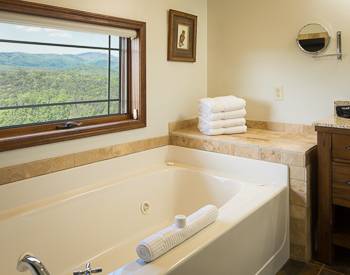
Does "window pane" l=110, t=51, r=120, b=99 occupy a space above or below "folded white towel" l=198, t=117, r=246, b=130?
above

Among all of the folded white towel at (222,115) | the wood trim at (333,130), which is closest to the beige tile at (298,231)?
the wood trim at (333,130)

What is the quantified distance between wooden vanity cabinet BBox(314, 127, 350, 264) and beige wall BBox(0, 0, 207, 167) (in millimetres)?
1189

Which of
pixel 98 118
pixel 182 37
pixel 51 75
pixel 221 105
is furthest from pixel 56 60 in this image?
pixel 221 105

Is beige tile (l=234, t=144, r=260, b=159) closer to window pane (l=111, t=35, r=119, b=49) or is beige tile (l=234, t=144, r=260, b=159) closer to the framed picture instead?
the framed picture

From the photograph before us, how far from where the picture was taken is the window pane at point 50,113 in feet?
6.63

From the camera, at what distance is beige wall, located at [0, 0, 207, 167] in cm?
212

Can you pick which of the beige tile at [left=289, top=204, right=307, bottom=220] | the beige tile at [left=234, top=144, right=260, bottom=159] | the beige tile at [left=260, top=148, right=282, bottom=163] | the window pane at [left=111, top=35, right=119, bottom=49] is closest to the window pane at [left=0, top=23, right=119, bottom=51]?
the window pane at [left=111, top=35, right=119, bottom=49]

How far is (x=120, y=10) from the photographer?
238cm

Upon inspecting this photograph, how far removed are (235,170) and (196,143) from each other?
383mm

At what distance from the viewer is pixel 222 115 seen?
8.92 feet

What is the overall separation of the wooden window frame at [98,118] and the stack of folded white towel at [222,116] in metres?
0.47

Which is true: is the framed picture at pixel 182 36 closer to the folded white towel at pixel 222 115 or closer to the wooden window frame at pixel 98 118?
the wooden window frame at pixel 98 118

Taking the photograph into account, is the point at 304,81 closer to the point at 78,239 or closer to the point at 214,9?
the point at 214,9

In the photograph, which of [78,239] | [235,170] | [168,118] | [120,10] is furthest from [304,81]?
[78,239]
